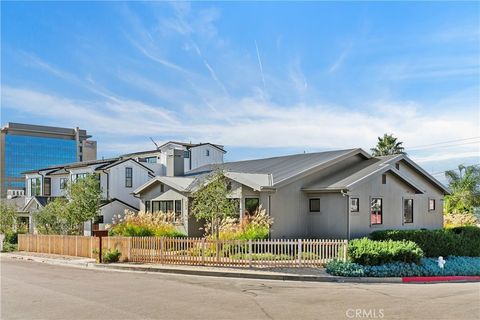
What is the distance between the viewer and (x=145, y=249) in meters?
23.8

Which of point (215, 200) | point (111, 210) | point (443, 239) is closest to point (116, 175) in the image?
point (111, 210)

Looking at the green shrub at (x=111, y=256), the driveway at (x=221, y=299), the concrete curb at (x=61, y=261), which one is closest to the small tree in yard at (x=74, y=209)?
the concrete curb at (x=61, y=261)

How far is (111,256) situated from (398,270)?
12908 mm

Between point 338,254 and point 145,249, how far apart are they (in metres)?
8.80

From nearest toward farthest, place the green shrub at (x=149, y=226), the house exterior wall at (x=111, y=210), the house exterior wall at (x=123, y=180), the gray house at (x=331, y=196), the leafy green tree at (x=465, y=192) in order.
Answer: the gray house at (x=331, y=196) < the green shrub at (x=149, y=226) < the house exterior wall at (x=111, y=210) < the house exterior wall at (x=123, y=180) < the leafy green tree at (x=465, y=192)

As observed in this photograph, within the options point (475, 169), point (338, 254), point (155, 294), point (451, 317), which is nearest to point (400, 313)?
point (451, 317)

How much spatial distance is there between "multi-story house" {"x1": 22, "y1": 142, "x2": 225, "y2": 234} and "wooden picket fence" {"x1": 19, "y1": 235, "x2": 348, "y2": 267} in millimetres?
13128

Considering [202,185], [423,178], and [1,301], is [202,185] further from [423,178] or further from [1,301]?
[423,178]

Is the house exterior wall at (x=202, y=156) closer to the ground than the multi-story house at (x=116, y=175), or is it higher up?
higher up

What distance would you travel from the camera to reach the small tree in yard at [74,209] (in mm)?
32719

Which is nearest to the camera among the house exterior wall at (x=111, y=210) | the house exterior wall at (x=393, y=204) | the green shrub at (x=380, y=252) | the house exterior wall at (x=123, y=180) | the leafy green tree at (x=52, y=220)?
the green shrub at (x=380, y=252)

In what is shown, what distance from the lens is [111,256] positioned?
24.5 meters

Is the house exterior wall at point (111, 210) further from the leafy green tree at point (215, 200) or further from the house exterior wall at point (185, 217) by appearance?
the leafy green tree at point (215, 200)

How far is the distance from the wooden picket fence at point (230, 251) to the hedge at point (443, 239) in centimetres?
472
